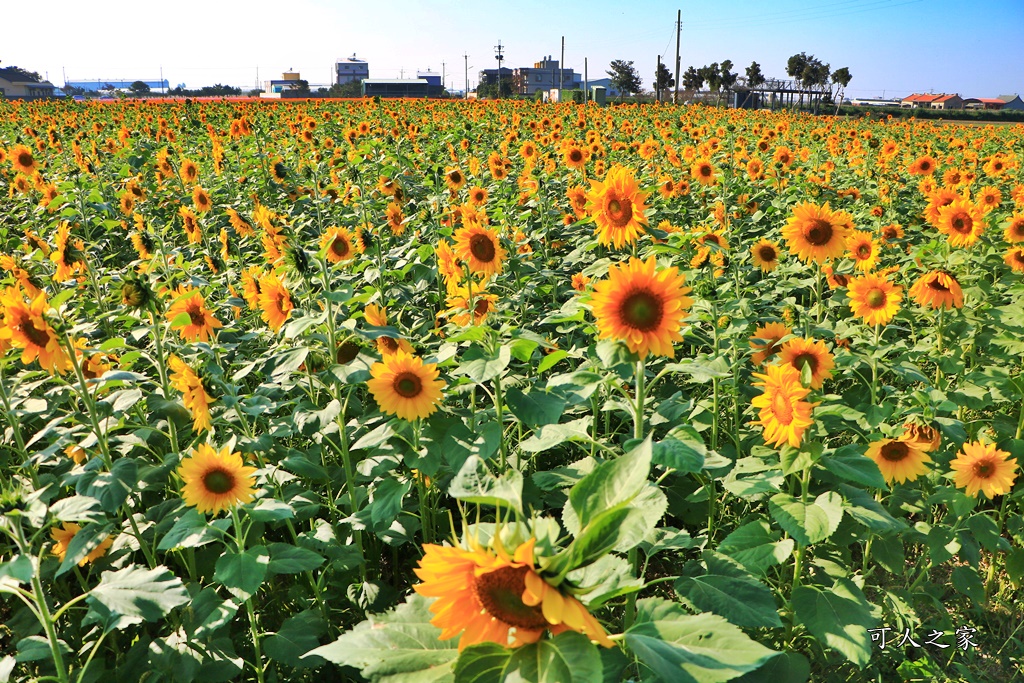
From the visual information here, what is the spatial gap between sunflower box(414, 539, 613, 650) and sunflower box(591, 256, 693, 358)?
914mm

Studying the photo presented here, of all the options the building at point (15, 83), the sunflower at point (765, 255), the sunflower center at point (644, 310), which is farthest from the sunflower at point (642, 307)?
the building at point (15, 83)

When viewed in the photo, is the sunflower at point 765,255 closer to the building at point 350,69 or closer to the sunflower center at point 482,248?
the sunflower center at point 482,248

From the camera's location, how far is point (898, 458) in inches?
90.8

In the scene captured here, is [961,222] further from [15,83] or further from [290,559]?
[15,83]

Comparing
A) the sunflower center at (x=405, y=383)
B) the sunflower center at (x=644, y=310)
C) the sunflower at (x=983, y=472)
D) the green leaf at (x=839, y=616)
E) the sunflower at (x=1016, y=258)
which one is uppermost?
the sunflower center at (x=644, y=310)

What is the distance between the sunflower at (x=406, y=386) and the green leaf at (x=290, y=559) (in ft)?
1.60

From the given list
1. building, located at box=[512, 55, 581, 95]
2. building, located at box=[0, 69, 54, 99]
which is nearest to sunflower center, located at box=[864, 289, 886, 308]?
building, located at box=[512, 55, 581, 95]

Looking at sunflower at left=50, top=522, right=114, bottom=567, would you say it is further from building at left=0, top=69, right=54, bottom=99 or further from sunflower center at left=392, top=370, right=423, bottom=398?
building at left=0, top=69, right=54, bottom=99

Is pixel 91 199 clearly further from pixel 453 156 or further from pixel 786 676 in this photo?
pixel 786 676

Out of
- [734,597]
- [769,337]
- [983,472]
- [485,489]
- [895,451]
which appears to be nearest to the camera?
[485,489]

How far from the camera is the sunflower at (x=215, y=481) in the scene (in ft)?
6.51

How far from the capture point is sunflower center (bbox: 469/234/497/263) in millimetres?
3201

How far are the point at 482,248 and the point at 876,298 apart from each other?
1.72 meters

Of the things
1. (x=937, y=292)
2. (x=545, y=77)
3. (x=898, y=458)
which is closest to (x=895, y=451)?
(x=898, y=458)
